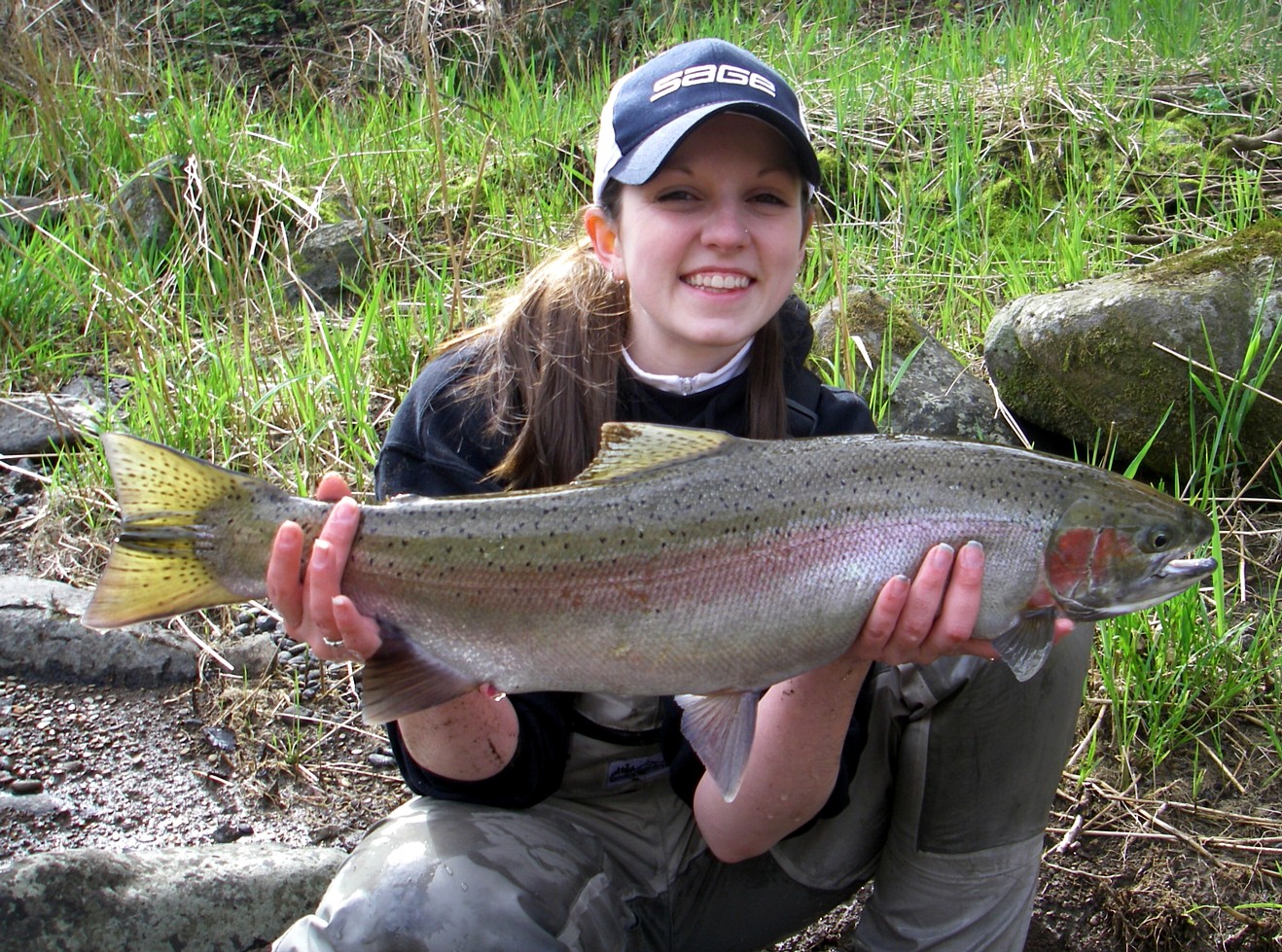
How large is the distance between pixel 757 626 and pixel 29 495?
3.49 metres

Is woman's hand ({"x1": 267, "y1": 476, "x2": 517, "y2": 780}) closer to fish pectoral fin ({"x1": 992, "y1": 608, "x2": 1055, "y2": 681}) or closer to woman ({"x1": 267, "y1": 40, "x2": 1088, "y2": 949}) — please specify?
woman ({"x1": 267, "y1": 40, "x2": 1088, "y2": 949})

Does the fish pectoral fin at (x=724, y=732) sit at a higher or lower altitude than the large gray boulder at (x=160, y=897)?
higher

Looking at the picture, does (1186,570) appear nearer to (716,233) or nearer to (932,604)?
(932,604)

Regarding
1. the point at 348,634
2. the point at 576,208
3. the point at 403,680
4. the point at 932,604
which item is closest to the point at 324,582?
the point at 348,634

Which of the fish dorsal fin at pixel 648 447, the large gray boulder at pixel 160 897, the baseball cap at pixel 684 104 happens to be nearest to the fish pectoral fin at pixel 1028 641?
the fish dorsal fin at pixel 648 447

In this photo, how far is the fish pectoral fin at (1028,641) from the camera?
2023mm

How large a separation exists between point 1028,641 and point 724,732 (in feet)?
1.87

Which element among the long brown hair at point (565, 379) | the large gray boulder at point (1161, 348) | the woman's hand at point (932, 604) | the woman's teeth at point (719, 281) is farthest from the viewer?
the large gray boulder at point (1161, 348)

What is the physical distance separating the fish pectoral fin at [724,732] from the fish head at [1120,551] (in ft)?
1.95

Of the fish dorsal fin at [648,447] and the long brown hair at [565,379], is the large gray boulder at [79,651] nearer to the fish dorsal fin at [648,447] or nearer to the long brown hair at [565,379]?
the long brown hair at [565,379]

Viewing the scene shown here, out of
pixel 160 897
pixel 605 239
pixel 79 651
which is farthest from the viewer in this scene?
pixel 79 651

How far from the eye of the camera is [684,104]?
2.33 meters

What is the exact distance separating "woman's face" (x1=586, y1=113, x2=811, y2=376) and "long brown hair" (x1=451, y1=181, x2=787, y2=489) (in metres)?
0.16

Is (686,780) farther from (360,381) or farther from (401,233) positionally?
(401,233)
